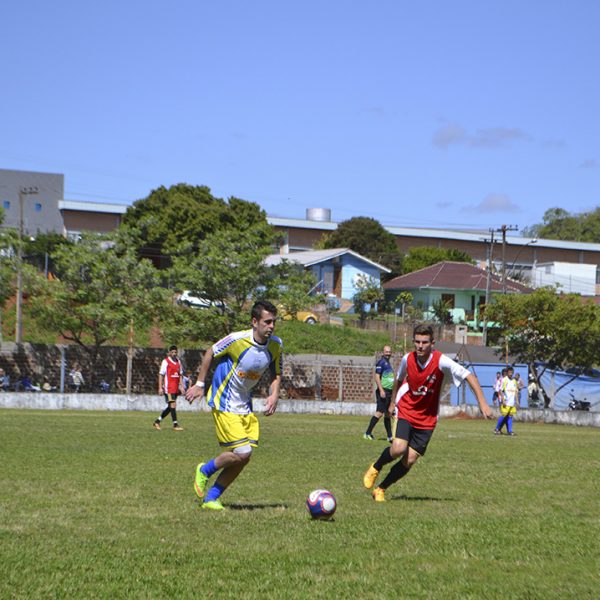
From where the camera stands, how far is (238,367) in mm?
9891

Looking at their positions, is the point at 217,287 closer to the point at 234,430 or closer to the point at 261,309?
the point at 234,430

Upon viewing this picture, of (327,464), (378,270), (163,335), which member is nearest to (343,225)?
(378,270)

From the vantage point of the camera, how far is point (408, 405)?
36.5 ft

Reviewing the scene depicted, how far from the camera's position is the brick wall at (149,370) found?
37.4 metres

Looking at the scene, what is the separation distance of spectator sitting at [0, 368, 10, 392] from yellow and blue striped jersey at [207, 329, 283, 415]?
28.2 meters

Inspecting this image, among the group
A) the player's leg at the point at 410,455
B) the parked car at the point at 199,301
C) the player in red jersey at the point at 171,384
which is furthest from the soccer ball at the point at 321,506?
the parked car at the point at 199,301

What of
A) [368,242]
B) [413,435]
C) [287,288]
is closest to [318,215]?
[368,242]

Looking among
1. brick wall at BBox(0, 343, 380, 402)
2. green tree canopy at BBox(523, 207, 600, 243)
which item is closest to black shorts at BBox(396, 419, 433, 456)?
brick wall at BBox(0, 343, 380, 402)

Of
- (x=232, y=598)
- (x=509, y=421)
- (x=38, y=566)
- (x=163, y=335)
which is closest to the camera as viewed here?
(x=232, y=598)

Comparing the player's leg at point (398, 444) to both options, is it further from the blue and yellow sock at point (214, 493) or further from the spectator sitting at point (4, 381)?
the spectator sitting at point (4, 381)

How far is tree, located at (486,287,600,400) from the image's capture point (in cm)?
4522

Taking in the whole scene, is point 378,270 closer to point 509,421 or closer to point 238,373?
point 509,421

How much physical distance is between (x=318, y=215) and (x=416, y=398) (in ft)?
291

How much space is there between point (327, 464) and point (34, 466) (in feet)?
14.2
